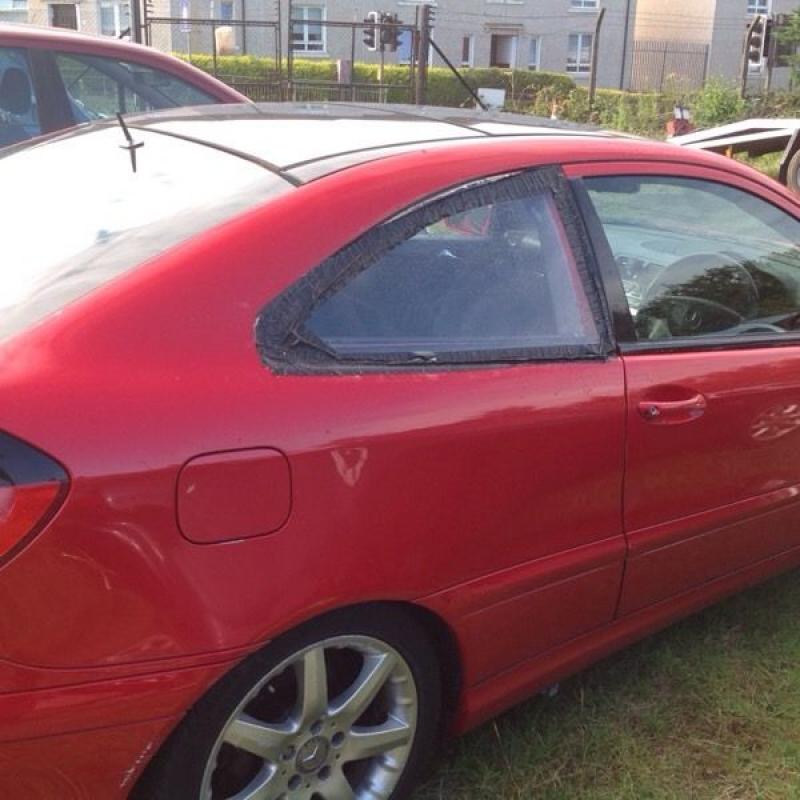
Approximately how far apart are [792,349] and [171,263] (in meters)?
1.80

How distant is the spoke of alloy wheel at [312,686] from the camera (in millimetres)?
2006

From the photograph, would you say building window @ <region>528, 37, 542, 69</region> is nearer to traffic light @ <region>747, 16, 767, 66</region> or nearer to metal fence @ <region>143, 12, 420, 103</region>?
metal fence @ <region>143, 12, 420, 103</region>

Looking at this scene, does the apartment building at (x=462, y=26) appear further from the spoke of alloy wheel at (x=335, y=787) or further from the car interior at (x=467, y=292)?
the spoke of alloy wheel at (x=335, y=787)

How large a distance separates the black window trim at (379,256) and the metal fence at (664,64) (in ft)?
130

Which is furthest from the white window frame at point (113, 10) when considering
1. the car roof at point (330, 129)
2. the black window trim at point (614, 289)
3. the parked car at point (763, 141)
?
the black window trim at point (614, 289)

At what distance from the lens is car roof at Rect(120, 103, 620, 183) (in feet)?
7.57

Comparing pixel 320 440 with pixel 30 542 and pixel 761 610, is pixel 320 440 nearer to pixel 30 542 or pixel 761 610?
pixel 30 542

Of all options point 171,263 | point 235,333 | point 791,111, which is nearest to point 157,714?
point 235,333

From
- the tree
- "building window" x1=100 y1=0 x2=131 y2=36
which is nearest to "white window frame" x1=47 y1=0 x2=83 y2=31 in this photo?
"building window" x1=100 y1=0 x2=131 y2=36

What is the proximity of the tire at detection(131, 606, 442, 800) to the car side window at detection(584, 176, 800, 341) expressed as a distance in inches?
40.6

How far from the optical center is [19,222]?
2.35m

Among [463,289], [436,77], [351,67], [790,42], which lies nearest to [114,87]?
[463,289]

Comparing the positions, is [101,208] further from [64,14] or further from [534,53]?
[534,53]

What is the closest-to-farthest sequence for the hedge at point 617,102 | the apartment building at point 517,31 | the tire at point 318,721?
the tire at point 318,721 → the hedge at point 617,102 → the apartment building at point 517,31
